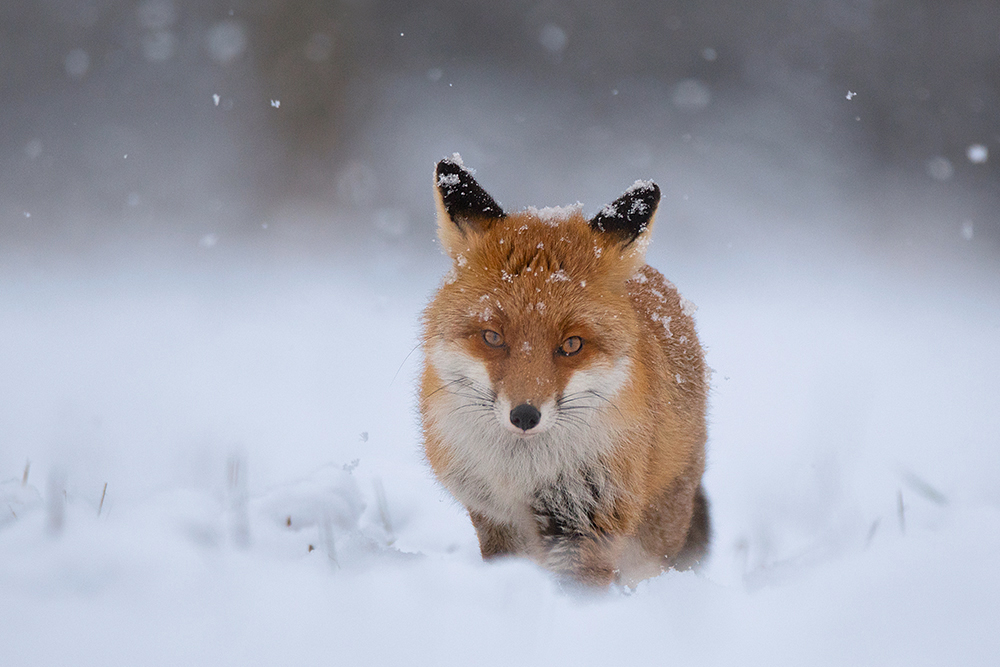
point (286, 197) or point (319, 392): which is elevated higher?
point (286, 197)

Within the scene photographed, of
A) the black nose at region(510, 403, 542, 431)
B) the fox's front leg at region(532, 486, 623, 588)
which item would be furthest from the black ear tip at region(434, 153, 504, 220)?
the fox's front leg at region(532, 486, 623, 588)

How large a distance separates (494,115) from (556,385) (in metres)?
7.90

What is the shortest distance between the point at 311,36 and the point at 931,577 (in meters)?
→ 9.21

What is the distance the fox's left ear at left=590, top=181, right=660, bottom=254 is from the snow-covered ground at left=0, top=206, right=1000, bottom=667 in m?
1.04

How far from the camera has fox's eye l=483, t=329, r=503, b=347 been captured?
2.61 meters

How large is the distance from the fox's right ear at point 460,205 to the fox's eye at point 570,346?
674 mm

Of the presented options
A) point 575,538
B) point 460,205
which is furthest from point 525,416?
point 460,205

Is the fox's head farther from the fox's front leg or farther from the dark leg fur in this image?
the dark leg fur

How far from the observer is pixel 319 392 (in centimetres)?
606

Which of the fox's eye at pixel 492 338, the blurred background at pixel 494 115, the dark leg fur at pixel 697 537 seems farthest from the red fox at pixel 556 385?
the blurred background at pixel 494 115

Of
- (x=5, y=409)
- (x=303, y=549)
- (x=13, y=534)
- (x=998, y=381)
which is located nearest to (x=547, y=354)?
(x=303, y=549)

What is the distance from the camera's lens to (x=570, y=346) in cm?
261

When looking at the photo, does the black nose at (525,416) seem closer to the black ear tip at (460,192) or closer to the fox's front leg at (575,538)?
the fox's front leg at (575,538)

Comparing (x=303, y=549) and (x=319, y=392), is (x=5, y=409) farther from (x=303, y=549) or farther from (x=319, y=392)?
(x=303, y=549)
